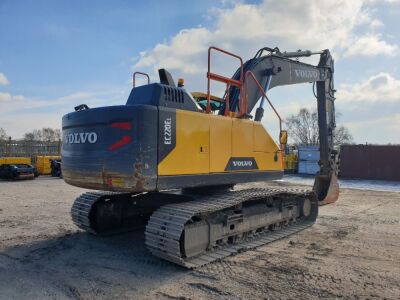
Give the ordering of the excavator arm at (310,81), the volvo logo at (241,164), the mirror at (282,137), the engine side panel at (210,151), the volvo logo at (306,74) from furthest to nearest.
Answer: the volvo logo at (306,74) < the excavator arm at (310,81) < the mirror at (282,137) < the volvo logo at (241,164) < the engine side panel at (210,151)

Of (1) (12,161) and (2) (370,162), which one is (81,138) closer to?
(1) (12,161)

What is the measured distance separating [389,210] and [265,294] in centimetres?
802

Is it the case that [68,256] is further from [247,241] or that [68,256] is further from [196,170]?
[247,241]

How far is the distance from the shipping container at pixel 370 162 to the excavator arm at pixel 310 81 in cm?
1353

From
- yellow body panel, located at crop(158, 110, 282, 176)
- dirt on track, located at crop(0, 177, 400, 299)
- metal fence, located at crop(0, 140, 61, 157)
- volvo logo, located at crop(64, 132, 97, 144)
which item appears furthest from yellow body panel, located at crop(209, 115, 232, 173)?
metal fence, located at crop(0, 140, 61, 157)

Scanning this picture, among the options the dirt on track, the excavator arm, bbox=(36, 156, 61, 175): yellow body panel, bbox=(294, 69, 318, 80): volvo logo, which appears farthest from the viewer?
bbox=(36, 156, 61, 175): yellow body panel

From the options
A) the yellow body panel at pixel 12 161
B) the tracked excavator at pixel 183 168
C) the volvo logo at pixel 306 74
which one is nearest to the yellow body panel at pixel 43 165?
the yellow body panel at pixel 12 161

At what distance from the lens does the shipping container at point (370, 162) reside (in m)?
22.6

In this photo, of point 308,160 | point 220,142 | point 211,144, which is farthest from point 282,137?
point 308,160

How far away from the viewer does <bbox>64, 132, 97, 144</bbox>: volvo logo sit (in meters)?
5.66

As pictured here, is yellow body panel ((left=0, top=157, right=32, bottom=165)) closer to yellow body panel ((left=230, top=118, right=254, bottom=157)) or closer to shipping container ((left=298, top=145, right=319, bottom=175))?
shipping container ((left=298, top=145, right=319, bottom=175))

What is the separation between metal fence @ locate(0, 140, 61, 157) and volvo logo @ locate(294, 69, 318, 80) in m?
20.9

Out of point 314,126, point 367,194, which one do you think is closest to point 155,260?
point 367,194

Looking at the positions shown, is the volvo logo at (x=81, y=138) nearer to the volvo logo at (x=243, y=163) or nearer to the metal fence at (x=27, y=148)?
the volvo logo at (x=243, y=163)
